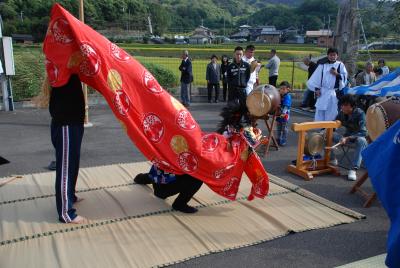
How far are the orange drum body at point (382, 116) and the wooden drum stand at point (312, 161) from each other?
1361 mm

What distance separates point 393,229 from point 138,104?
252cm

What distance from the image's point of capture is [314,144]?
5.73 metres

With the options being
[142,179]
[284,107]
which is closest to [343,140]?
[284,107]

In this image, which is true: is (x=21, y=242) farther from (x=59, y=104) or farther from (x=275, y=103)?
→ (x=275, y=103)

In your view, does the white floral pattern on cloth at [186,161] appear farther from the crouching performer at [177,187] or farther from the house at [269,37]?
the house at [269,37]

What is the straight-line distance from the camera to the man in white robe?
7258mm

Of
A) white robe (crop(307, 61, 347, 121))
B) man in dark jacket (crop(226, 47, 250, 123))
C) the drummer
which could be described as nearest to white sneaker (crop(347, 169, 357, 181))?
the drummer

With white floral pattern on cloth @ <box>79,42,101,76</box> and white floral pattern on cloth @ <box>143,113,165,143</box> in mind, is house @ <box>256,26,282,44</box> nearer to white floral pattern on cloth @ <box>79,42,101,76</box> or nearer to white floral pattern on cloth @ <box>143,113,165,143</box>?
white floral pattern on cloth @ <box>143,113,165,143</box>

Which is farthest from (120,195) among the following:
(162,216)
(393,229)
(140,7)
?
(140,7)

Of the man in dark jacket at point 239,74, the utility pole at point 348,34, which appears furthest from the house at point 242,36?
the man in dark jacket at point 239,74

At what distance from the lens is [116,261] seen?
3.28m

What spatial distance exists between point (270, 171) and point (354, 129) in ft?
4.39

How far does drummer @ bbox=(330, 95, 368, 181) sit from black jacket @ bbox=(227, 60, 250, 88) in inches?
119

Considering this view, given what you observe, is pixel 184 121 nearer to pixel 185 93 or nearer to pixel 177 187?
pixel 177 187
